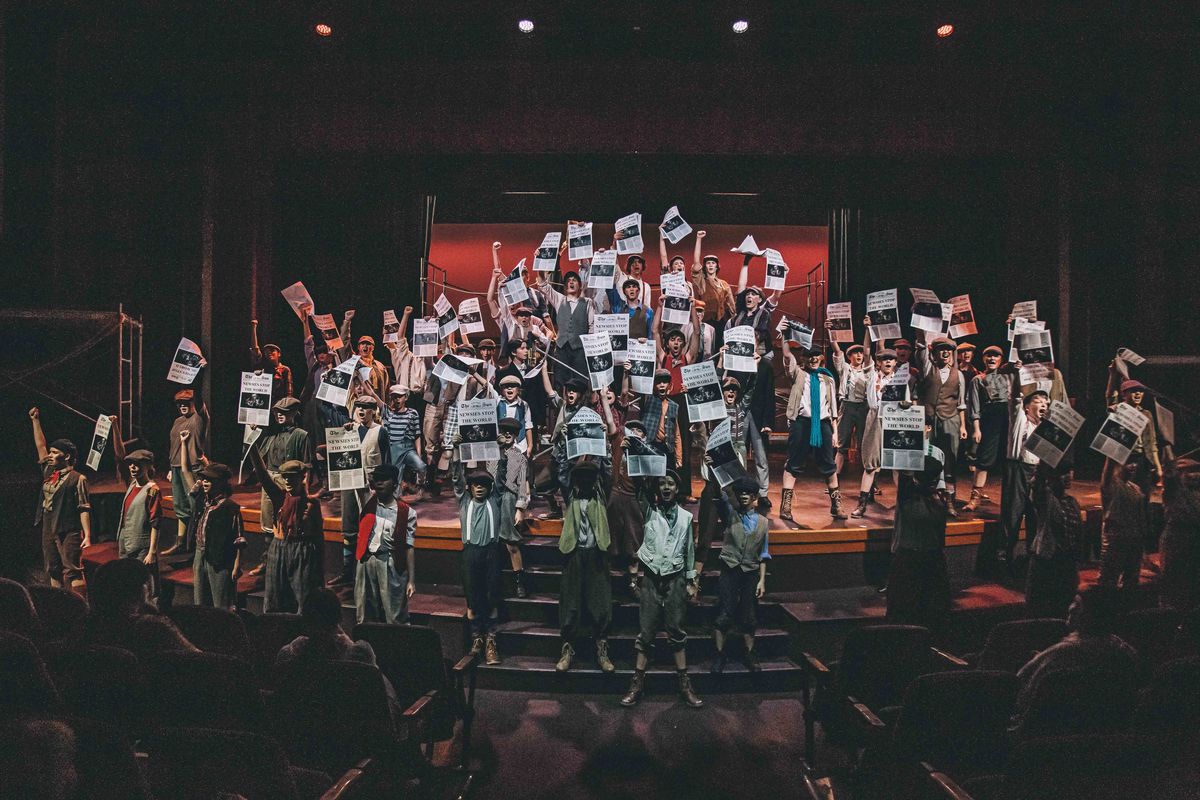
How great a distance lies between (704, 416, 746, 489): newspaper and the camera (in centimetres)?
552

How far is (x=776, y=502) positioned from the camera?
309 inches

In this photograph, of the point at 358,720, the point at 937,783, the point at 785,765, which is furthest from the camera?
the point at 785,765

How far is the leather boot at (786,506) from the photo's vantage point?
7012 millimetres

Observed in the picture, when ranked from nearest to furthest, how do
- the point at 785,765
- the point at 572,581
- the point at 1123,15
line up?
1. the point at 785,765
2. the point at 572,581
3. the point at 1123,15

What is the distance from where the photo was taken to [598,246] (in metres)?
11.3

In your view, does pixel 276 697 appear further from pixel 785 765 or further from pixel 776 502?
pixel 776 502

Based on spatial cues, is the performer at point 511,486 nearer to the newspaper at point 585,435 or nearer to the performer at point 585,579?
the newspaper at point 585,435

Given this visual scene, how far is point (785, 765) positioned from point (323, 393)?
14.6 feet

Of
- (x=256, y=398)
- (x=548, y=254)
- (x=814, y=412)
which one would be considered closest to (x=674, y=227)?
(x=548, y=254)

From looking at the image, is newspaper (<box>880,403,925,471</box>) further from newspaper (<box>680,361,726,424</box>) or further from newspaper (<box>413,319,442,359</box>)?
newspaper (<box>413,319,442,359</box>)

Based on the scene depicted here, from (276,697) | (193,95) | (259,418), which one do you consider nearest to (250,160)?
(193,95)

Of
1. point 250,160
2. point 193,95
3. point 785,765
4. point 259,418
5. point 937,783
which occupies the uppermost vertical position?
point 193,95

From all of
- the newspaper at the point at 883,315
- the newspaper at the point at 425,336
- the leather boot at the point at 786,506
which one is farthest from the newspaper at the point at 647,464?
the newspaper at the point at 883,315

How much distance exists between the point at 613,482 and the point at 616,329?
1.39 meters
